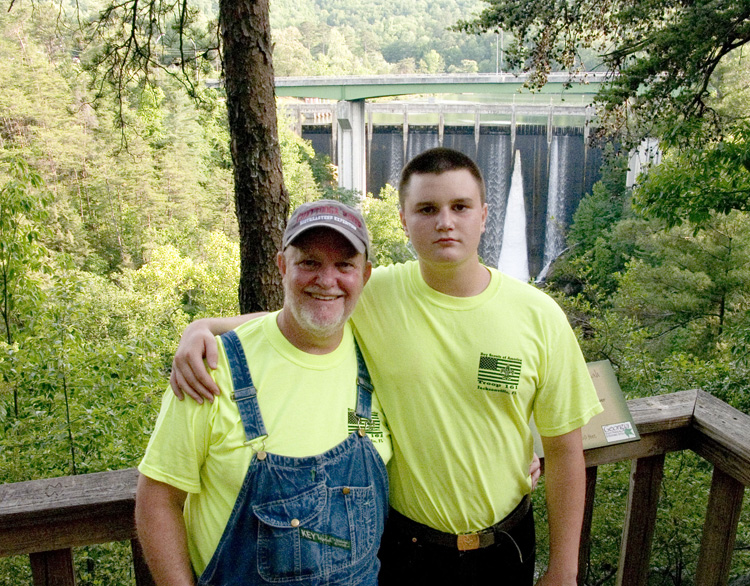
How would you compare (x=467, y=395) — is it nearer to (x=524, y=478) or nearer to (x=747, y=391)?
(x=524, y=478)

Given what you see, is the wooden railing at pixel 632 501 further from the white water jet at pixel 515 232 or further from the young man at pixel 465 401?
the white water jet at pixel 515 232

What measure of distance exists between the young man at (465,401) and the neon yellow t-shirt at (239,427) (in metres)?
0.13

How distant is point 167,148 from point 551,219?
17.3 metres

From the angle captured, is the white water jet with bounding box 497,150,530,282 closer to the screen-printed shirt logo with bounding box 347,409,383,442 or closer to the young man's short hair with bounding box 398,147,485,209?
the young man's short hair with bounding box 398,147,485,209

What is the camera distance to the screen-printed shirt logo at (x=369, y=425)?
1348 millimetres

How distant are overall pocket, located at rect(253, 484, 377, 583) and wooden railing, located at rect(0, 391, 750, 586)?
0.30 metres

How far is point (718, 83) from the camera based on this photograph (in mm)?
17141

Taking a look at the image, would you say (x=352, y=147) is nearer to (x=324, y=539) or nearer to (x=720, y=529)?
(x=720, y=529)

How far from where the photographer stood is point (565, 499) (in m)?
1.47

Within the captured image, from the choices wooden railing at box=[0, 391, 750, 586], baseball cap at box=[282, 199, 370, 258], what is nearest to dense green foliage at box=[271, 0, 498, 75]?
baseball cap at box=[282, 199, 370, 258]

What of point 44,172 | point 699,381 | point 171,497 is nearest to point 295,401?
point 171,497

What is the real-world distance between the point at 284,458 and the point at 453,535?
46cm

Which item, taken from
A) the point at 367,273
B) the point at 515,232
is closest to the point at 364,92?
the point at 515,232

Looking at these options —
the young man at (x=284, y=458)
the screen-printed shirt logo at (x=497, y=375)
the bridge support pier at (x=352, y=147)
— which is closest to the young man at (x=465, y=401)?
the screen-printed shirt logo at (x=497, y=375)
